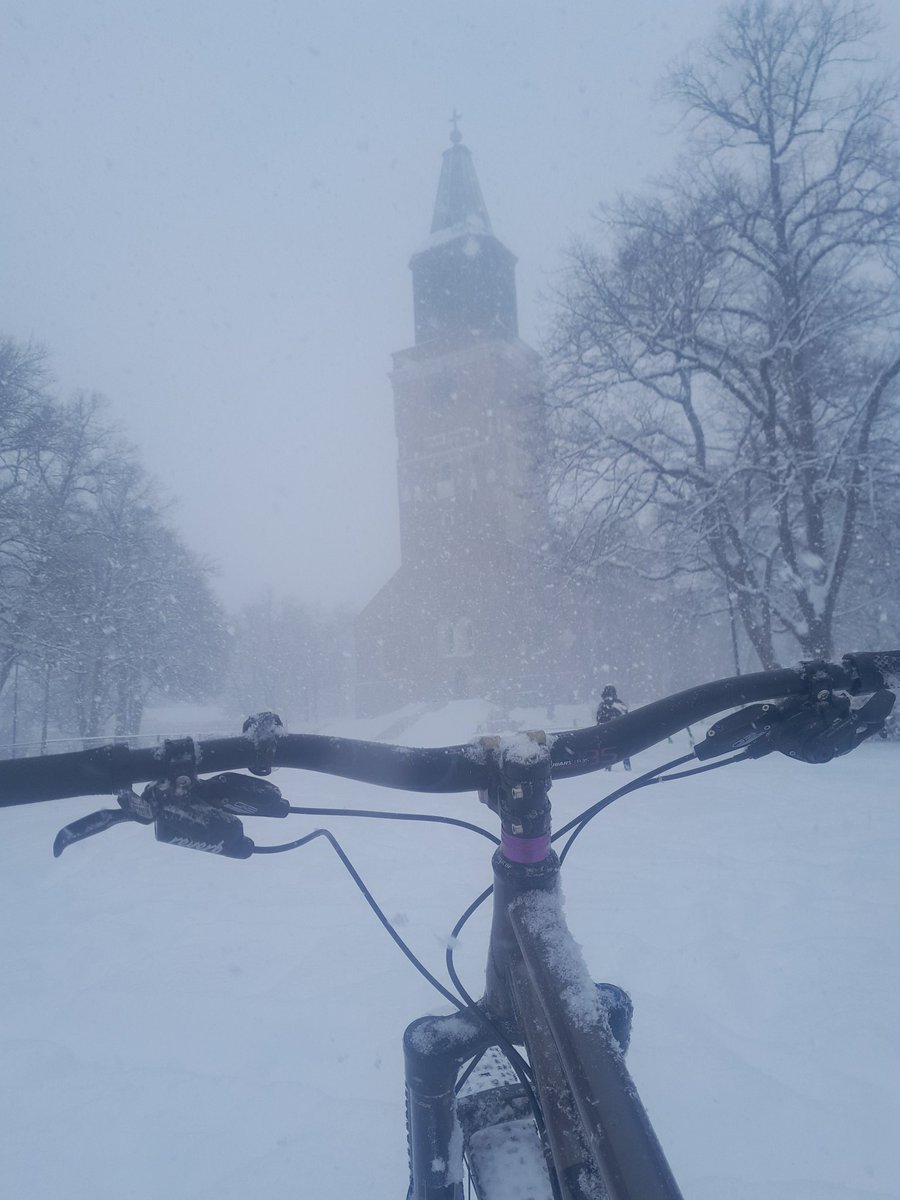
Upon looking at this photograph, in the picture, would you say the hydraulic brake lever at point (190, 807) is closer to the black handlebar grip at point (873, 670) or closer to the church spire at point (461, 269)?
the black handlebar grip at point (873, 670)

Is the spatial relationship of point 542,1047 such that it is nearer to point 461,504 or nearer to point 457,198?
point 461,504

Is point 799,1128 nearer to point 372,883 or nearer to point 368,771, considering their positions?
point 368,771

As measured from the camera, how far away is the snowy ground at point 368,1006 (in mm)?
2539

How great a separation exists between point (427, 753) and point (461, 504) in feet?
136

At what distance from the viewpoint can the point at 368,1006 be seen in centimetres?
361

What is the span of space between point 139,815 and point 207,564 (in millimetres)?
29997

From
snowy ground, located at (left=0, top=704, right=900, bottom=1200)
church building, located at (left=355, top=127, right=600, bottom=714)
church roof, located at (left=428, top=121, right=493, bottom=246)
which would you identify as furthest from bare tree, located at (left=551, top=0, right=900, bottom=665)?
church roof, located at (left=428, top=121, right=493, bottom=246)

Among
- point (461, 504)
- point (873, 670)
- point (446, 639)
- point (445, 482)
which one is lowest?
point (873, 670)

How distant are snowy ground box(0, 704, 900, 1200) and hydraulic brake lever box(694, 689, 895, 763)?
1.83m

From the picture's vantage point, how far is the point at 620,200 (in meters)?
15.2

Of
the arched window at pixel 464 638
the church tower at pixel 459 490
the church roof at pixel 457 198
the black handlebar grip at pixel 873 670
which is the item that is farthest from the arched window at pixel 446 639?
the black handlebar grip at pixel 873 670

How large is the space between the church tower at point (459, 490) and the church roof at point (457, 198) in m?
0.09

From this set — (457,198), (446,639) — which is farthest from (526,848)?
(457,198)

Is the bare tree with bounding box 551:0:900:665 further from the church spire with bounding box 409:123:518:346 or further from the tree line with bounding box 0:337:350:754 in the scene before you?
the church spire with bounding box 409:123:518:346
